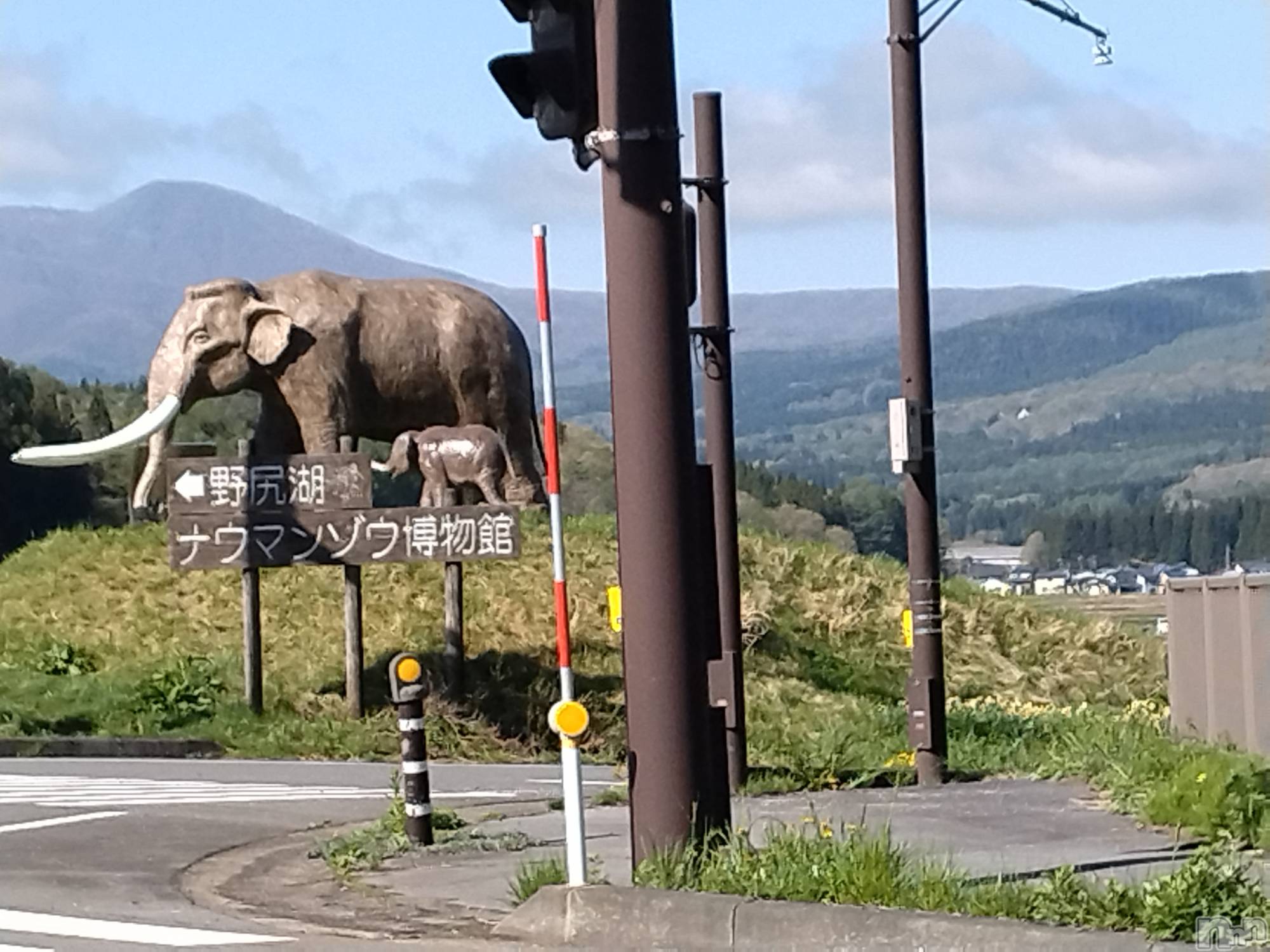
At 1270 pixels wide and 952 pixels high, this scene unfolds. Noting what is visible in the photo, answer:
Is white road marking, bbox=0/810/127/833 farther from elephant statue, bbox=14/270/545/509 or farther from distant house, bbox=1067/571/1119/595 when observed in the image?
distant house, bbox=1067/571/1119/595

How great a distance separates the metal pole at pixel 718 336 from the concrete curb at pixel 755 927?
19.4 ft

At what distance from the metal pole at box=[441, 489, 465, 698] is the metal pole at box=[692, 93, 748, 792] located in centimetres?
700

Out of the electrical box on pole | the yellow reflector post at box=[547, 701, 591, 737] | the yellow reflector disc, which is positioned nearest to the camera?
the yellow reflector post at box=[547, 701, 591, 737]

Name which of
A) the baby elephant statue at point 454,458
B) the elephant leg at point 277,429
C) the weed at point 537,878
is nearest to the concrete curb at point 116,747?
the elephant leg at point 277,429

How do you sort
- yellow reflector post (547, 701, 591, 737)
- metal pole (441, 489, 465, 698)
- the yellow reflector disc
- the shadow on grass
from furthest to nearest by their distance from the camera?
1. metal pole (441, 489, 465, 698)
2. the shadow on grass
3. the yellow reflector disc
4. yellow reflector post (547, 701, 591, 737)

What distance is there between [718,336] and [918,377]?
1.50 m

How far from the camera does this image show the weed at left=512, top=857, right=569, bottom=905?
30.1 feet

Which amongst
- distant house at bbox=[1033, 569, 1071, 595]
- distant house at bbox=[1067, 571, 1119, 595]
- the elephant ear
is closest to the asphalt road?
the elephant ear

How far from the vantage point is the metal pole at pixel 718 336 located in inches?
571

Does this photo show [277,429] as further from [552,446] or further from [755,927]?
[755,927]

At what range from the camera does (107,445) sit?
23.7 m

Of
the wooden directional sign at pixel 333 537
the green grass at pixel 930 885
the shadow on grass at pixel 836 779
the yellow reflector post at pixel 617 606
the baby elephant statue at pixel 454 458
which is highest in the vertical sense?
the baby elephant statue at pixel 454 458

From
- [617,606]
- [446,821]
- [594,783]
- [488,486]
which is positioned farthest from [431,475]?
[617,606]

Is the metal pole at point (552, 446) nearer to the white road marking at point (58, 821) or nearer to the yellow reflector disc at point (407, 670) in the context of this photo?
the yellow reflector disc at point (407, 670)
